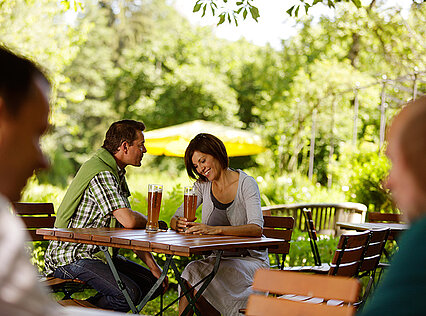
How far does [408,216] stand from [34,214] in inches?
148

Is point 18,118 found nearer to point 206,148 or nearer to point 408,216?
point 408,216

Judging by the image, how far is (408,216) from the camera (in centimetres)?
107

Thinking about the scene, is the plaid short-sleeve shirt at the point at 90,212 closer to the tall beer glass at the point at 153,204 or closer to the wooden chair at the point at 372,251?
the tall beer glass at the point at 153,204

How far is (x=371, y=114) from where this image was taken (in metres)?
18.8

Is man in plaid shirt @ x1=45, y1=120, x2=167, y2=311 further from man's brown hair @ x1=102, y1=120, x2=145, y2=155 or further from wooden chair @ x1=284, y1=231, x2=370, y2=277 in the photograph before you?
wooden chair @ x1=284, y1=231, x2=370, y2=277

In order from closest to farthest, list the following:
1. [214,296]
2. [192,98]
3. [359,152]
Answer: [214,296], [359,152], [192,98]

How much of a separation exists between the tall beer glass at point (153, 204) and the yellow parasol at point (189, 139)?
8599 millimetres

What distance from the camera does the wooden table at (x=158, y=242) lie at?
2975 millimetres

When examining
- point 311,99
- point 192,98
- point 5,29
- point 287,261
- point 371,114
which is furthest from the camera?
point 192,98

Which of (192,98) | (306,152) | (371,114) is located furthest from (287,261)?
(192,98)

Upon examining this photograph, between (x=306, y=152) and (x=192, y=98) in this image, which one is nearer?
(x=306, y=152)

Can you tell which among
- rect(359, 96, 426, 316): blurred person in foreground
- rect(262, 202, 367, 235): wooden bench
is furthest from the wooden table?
rect(262, 202, 367, 235): wooden bench

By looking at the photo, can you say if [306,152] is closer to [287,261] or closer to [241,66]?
[241,66]

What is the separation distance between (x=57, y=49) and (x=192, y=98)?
1109cm
